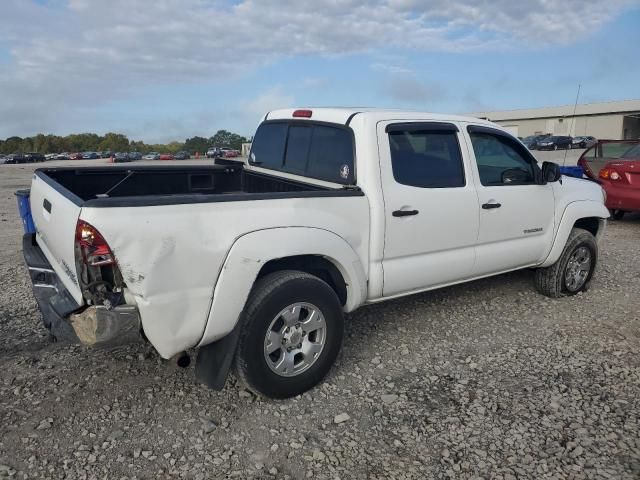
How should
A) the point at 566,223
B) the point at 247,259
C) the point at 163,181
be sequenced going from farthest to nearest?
the point at 566,223 < the point at 163,181 < the point at 247,259

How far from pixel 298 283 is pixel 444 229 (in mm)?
1376

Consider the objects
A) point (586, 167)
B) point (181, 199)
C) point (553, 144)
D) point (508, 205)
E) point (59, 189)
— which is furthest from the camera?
point (553, 144)

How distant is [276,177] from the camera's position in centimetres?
439

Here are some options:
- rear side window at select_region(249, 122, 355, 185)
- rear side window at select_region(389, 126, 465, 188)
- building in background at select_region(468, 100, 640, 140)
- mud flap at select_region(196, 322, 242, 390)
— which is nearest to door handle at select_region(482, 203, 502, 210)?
rear side window at select_region(389, 126, 465, 188)

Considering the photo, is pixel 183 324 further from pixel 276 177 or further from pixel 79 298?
pixel 276 177

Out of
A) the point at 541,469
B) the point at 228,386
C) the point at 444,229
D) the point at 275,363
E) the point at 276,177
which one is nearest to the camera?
the point at 541,469

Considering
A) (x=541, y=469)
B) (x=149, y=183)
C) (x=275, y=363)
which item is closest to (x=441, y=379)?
(x=541, y=469)

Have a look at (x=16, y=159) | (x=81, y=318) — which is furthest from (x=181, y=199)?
(x=16, y=159)

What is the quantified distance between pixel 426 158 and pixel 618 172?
669 cm

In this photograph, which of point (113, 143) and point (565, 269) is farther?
point (113, 143)

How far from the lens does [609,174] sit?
360 inches

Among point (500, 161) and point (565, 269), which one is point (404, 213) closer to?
point (500, 161)

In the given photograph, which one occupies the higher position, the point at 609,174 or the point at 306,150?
the point at 306,150

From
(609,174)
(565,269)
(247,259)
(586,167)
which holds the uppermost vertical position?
(586,167)
